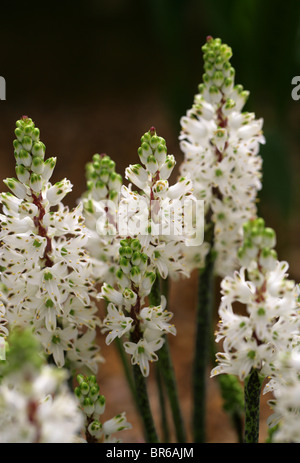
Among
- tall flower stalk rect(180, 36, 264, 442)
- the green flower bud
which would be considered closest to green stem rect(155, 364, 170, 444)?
tall flower stalk rect(180, 36, 264, 442)

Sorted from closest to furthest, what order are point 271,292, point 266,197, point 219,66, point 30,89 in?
point 271,292, point 219,66, point 266,197, point 30,89

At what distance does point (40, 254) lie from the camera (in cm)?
73

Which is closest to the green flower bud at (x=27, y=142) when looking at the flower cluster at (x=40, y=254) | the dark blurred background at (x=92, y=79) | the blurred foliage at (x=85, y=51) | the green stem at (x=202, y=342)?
the flower cluster at (x=40, y=254)

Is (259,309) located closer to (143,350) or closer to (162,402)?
(143,350)

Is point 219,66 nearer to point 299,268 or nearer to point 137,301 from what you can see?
point 137,301

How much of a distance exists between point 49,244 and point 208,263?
28 cm

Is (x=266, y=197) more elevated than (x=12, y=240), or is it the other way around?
(x=266, y=197)

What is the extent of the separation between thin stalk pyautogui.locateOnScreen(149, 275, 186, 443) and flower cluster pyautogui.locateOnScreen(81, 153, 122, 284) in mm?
71

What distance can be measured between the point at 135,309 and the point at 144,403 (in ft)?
0.48

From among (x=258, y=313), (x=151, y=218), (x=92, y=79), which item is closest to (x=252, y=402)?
(x=258, y=313)

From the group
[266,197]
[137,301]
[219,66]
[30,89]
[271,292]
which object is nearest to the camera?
[271,292]

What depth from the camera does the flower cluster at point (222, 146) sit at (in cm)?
85
